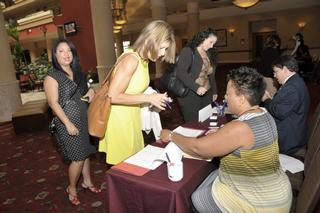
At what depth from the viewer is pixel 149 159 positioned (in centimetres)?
174

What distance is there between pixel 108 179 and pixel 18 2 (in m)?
18.5

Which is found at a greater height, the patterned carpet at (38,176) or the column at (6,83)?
the column at (6,83)

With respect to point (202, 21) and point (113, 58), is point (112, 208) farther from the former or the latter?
point (202, 21)

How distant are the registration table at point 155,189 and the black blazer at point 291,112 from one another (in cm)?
108

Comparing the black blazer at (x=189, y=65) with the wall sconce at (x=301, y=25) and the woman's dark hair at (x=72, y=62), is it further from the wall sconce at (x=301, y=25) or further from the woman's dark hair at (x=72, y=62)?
the wall sconce at (x=301, y=25)

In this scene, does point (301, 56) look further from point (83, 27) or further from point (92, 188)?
point (92, 188)

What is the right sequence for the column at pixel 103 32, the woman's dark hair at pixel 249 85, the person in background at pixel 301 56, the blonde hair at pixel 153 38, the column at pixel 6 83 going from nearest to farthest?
the woman's dark hair at pixel 249 85 < the blonde hair at pixel 153 38 < the column at pixel 6 83 < the column at pixel 103 32 < the person in background at pixel 301 56

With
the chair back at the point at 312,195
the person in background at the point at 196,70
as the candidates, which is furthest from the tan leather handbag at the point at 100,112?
the chair back at the point at 312,195

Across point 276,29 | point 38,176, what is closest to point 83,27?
point 38,176

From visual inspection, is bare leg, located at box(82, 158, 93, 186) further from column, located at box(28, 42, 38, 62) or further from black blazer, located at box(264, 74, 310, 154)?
column, located at box(28, 42, 38, 62)

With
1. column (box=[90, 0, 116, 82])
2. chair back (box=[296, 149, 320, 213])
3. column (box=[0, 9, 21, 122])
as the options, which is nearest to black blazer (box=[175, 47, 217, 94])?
chair back (box=[296, 149, 320, 213])

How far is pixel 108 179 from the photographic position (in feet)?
5.41

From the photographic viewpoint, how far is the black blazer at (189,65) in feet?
9.72

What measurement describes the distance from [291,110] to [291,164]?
50 cm
